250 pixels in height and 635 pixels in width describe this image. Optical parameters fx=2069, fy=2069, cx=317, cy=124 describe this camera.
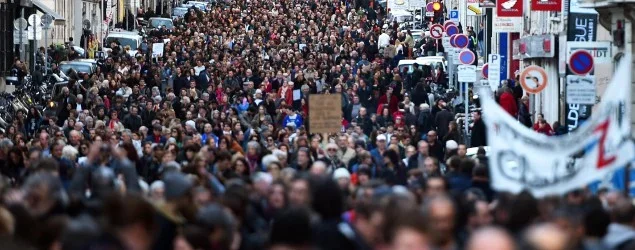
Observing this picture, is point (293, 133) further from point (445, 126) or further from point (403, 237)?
point (403, 237)

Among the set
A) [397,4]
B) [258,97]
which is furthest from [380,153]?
[397,4]

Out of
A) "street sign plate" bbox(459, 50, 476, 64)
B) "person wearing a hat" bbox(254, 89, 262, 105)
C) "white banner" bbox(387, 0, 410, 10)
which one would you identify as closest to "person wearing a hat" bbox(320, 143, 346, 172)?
"street sign plate" bbox(459, 50, 476, 64)

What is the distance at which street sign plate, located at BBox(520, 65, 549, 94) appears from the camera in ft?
99.6

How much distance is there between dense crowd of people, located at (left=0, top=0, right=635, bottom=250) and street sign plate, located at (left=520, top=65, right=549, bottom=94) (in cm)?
160

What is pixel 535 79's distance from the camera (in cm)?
3058

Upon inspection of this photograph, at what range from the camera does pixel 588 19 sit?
34.3 m

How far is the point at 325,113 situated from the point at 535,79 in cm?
383

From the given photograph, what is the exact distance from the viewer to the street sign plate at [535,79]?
30.3 meters

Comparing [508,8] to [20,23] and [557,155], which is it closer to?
[20,23]

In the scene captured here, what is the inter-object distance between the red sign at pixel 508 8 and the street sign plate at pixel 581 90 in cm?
1296

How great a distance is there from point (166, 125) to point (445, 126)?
17.6 ft

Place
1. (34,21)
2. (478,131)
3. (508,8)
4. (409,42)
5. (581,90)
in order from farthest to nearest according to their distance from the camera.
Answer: (409,42), (34,21), (508,8), (478,131), (581,90)

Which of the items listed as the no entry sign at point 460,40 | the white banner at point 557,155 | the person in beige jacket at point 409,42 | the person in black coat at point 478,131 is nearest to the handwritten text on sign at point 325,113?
the person in black coat at point 478,131

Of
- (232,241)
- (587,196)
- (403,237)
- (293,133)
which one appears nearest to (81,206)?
(232,241)
